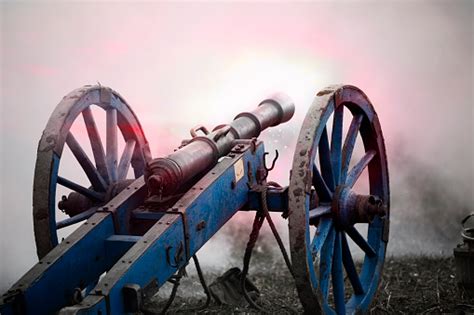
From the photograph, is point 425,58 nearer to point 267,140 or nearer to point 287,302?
point 267,140

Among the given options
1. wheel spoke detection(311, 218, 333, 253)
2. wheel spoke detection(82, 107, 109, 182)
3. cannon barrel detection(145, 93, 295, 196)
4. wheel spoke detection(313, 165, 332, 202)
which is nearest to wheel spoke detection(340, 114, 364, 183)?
wheel spoke detection(313, 165, 332, 202)

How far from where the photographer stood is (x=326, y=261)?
4.59 meters

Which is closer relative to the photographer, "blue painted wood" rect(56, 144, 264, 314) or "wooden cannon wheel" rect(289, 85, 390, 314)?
"blue painted wood" rect(56, 144, 264, 314)

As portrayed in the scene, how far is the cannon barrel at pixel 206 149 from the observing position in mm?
4398

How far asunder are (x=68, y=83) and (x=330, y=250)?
4.21 metres

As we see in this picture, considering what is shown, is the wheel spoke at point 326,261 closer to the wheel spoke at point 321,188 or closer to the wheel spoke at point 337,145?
the wheel spoke at point 321,188

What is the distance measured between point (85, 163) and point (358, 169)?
6.53ft

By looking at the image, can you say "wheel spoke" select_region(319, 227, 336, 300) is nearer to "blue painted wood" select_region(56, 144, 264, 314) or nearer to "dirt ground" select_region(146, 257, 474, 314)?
"blue painted wood" select_region(56, 144, 264, 314)

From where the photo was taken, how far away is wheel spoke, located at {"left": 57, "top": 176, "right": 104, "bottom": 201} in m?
4.98

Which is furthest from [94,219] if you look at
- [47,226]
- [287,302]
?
[287,302]

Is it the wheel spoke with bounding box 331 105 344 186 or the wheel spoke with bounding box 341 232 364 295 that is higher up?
the wheel spoke with bounding box 331 105 344 186

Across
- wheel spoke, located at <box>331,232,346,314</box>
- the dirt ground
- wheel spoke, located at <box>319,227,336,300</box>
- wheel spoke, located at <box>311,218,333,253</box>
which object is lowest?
the dirt ground

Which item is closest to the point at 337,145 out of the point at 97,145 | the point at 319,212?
the point at 319,212

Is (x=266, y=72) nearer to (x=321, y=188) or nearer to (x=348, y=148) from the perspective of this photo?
(x=348, y=148)
